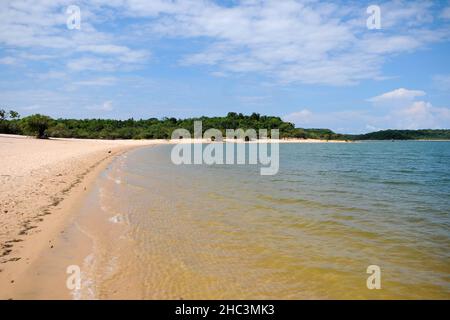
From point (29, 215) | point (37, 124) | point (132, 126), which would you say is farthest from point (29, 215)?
point (132, 126)

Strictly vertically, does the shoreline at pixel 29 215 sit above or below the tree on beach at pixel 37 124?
below

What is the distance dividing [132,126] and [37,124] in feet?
247

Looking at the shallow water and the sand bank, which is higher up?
the sand bank

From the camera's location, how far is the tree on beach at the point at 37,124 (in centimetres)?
5475

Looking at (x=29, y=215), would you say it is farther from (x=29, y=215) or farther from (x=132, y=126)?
(x=132, y=126)

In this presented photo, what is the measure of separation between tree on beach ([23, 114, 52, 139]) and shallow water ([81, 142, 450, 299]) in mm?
49131

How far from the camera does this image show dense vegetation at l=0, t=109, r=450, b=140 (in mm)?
57516

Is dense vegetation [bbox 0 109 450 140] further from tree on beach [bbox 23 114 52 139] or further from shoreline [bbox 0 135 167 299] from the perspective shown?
shoreline [bbox 0 135 167 299]

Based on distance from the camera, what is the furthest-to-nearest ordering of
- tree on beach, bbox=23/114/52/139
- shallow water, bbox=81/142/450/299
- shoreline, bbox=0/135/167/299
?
tree on beach, bbox=23/114/52/139 < shoreline, bbox=0/135/167/299 < shallow water, bbox=81/142/450/299

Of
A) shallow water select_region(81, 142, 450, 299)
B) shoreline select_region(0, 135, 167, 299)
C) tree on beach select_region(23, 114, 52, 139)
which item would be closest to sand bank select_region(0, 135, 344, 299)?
shoreline select_region(0, 135, 167, 299)

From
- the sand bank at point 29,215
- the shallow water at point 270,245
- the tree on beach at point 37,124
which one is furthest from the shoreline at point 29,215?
the tree on beach at point 37,124

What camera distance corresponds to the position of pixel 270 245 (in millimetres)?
7492

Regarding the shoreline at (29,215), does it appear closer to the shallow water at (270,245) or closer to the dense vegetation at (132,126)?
the shallow water at (270,245)
